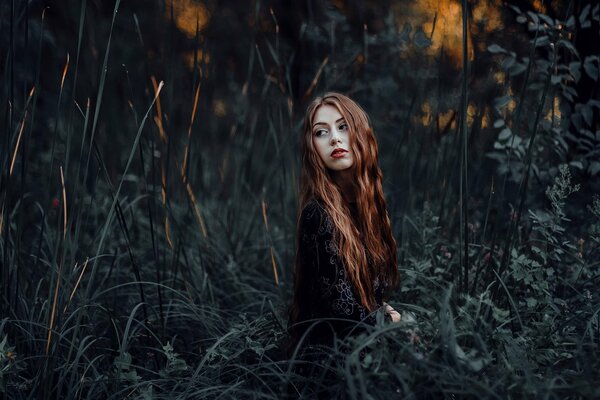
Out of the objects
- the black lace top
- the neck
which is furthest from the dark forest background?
the neck

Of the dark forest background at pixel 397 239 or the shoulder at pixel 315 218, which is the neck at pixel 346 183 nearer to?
the shoulder at pixel 315 218

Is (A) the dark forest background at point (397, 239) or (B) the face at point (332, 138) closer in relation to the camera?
(A) the dark forest background at point (397, 239)

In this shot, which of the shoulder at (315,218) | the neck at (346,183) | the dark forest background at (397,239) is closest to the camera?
the dark forest background at (397,239)

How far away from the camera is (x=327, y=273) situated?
4.95 feet

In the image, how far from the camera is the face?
A: 1586 millimetres

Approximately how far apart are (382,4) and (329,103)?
235 centimetres

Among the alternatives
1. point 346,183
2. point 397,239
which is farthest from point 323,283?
point 397,239

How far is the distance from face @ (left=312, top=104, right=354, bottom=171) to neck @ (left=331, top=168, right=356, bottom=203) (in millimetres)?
30

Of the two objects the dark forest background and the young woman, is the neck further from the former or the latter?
the dark forest background

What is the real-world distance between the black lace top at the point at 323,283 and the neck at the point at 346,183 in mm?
133

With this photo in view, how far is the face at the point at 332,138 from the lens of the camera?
62.4 inches

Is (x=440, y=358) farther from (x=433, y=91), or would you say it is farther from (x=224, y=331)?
(x=433, y=91)

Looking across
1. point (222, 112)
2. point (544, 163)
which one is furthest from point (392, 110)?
point (222, 112)

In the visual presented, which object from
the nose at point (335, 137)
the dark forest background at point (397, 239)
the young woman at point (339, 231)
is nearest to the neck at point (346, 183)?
the young woman at point (339, 231)
